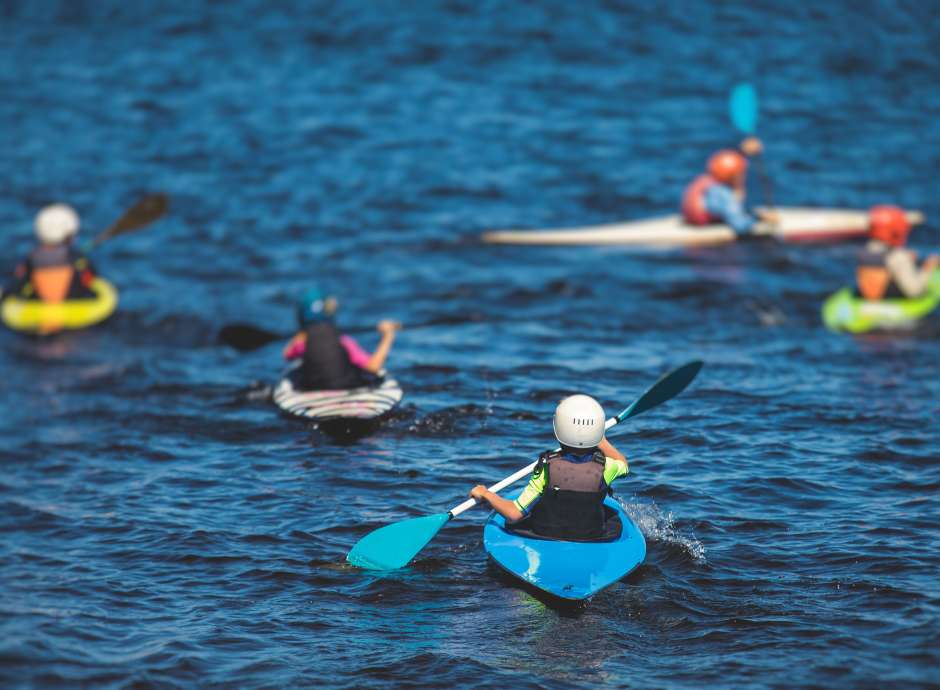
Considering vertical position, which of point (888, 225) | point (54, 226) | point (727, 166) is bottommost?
point (888, 225)

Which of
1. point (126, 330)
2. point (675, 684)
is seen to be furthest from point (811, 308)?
point (675, 684)

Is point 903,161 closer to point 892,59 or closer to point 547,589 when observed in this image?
point 892,59

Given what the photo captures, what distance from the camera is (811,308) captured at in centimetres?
1466

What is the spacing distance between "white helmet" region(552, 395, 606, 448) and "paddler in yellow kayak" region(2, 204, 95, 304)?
8.67 metres

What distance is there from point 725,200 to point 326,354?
8.10 meters

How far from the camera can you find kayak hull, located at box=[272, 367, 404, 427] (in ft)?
34.8

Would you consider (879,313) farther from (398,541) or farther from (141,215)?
(141,215)

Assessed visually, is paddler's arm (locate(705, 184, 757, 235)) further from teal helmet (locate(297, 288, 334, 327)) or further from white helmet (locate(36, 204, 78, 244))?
white helmet (locate(36, 204, 78, 244))

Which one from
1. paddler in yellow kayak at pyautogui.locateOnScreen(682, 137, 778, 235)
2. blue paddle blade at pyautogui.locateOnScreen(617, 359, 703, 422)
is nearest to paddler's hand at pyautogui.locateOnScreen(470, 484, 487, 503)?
blue paddle blade at pyautogui.locateOnScreen(617, 359, 703, 422)

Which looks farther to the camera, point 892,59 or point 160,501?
point 892,59

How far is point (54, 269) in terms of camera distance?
1428cm

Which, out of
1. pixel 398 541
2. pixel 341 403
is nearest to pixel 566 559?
pixel 398 541

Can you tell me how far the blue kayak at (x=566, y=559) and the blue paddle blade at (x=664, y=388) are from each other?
1.02 m

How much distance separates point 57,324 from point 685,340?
6.99 meters
